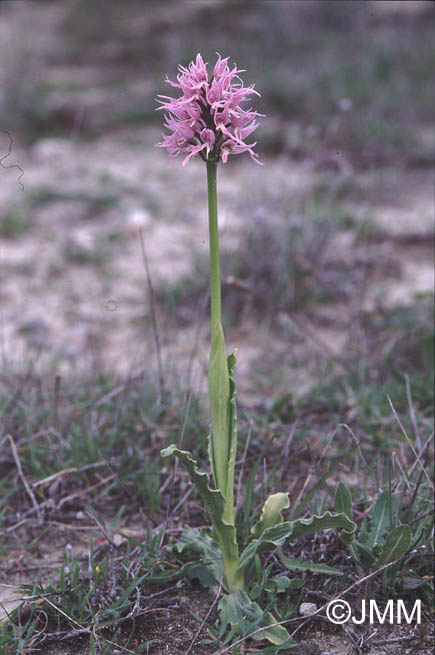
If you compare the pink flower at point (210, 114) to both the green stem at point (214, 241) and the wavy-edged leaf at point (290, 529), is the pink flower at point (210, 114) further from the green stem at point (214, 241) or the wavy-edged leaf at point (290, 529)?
the wavy-edged leaf at point (290, 529)

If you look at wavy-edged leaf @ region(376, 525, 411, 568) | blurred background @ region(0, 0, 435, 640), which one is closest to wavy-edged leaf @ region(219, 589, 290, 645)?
blurred background @ region(0, 0, 435, 640)

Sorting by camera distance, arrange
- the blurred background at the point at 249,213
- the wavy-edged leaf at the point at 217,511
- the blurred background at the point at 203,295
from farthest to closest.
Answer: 1. the blurred background at the point at 249,213
2. the blurred background at the point at 203,295
3. the wavy-edged leaf at the point at 217,511

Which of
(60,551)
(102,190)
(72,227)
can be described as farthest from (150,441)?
(102,190)

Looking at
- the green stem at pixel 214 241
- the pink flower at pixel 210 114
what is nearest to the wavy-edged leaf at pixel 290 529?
the green stem at pixel 214 241

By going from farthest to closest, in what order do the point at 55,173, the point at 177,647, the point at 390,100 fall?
1. the point at 390,100
2. the point at 55,173
3. the point at 177,647

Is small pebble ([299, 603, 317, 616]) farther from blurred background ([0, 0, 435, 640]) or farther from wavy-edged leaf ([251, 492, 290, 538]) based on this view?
wavy-edged leaf ([251, 492, 290, 538])

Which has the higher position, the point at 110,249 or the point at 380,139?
the point at 380,139

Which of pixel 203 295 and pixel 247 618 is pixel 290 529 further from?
pixel 203 295

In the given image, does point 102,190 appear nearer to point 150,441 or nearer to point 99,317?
point 99,317
